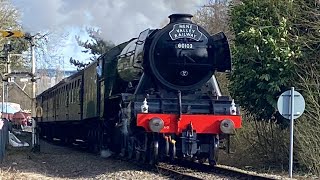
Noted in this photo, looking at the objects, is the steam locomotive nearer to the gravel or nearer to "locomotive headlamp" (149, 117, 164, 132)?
"locomotive headlamp" (149, 117, 164, 132)

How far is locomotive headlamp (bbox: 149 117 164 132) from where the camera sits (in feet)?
46.5

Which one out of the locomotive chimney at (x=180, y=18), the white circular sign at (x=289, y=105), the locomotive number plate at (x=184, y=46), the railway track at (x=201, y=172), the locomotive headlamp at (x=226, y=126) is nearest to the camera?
the railway track at (x=201, y=172)

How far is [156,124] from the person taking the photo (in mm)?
14211

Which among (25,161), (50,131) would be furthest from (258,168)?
(50,131)

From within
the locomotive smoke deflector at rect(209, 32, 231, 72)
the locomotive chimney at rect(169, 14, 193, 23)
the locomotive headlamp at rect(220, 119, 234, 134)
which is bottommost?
the locomotive headlamp at rect(220, 119, 234, 134)

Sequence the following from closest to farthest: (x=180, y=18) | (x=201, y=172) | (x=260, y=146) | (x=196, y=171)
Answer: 1. (x=201, y=172)
2. (x=180, y=18)
3. (x=196, y=171)
4. (x=260, y=146)

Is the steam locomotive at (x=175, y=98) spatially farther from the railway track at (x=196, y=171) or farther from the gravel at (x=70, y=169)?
the gravel at (x=70, y=169)

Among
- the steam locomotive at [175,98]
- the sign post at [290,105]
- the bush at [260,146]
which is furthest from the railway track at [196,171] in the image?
the bush at [260,146]

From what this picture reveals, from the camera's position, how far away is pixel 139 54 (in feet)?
51.7

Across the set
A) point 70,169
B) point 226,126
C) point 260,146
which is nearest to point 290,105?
point 226,126

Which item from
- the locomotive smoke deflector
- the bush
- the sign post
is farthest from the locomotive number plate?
the bush

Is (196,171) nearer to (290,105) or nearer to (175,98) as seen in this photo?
(175,98)

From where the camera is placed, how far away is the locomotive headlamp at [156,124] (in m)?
14.2

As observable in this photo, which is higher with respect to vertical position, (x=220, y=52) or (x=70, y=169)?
(x=220, y=52)
